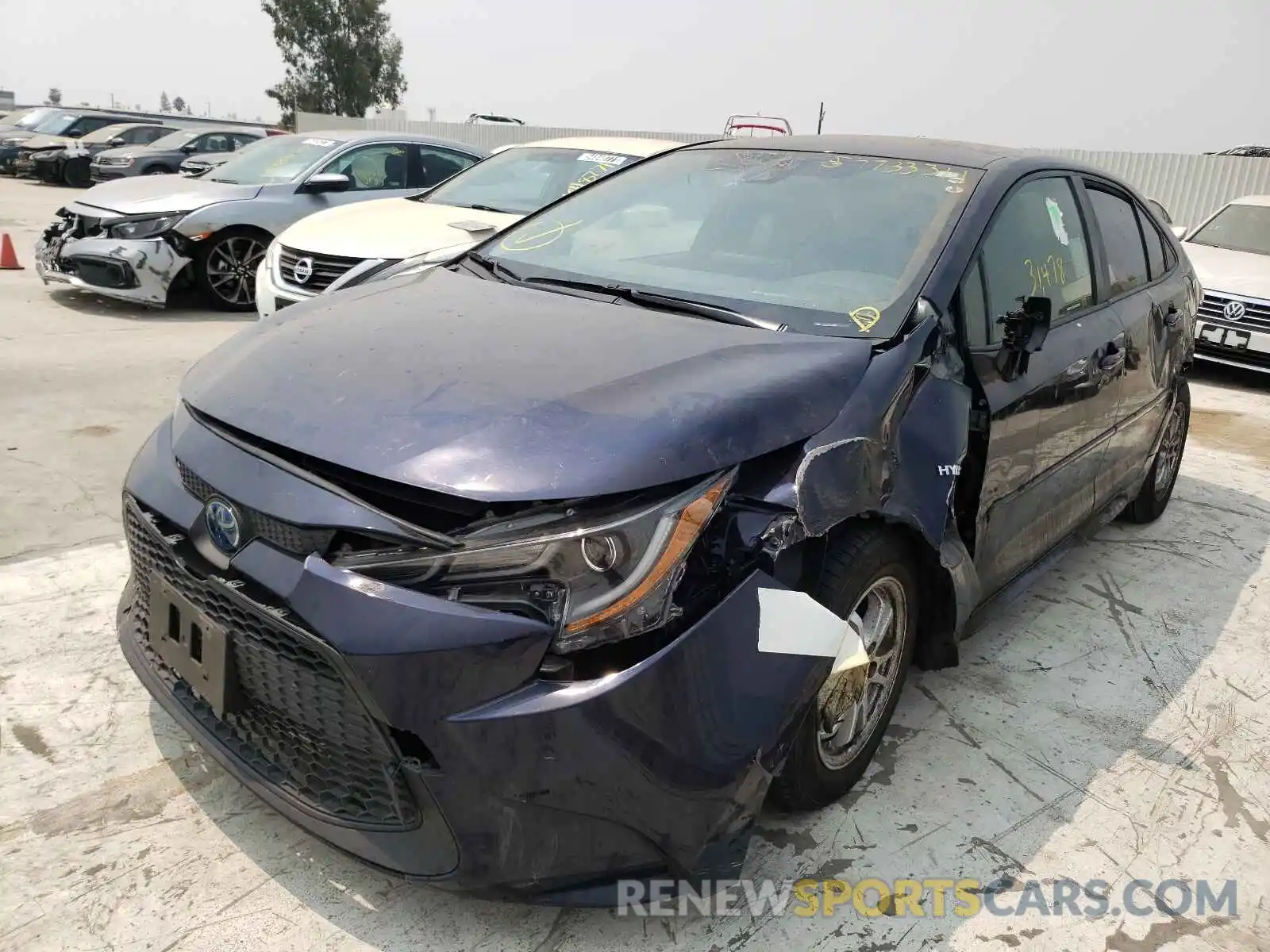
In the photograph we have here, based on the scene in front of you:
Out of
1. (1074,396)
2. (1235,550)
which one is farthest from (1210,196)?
(1074,396)

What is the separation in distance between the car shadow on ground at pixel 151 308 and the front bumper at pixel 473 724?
6.72 metres

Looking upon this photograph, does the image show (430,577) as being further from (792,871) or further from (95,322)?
(95,322)

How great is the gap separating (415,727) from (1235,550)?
166 inches

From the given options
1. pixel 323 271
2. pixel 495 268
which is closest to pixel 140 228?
pixel 323 271

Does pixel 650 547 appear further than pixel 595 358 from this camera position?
No

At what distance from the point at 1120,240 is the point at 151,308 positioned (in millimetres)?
7401

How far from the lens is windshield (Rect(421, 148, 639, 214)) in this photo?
7.04m

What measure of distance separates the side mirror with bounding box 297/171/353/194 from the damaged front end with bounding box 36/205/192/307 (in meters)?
1.04

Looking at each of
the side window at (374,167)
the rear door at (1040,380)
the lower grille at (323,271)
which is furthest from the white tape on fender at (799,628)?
the side window at (374,167)

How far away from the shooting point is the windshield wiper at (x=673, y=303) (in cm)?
252

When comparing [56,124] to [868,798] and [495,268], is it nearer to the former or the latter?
[495,268]

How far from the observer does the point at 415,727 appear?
1.74 meters

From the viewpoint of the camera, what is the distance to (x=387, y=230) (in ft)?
21.1

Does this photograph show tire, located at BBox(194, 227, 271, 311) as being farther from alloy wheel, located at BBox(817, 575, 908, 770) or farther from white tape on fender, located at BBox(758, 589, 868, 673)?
white tape on fender, located at BBox(758, 589, 868, 673)
